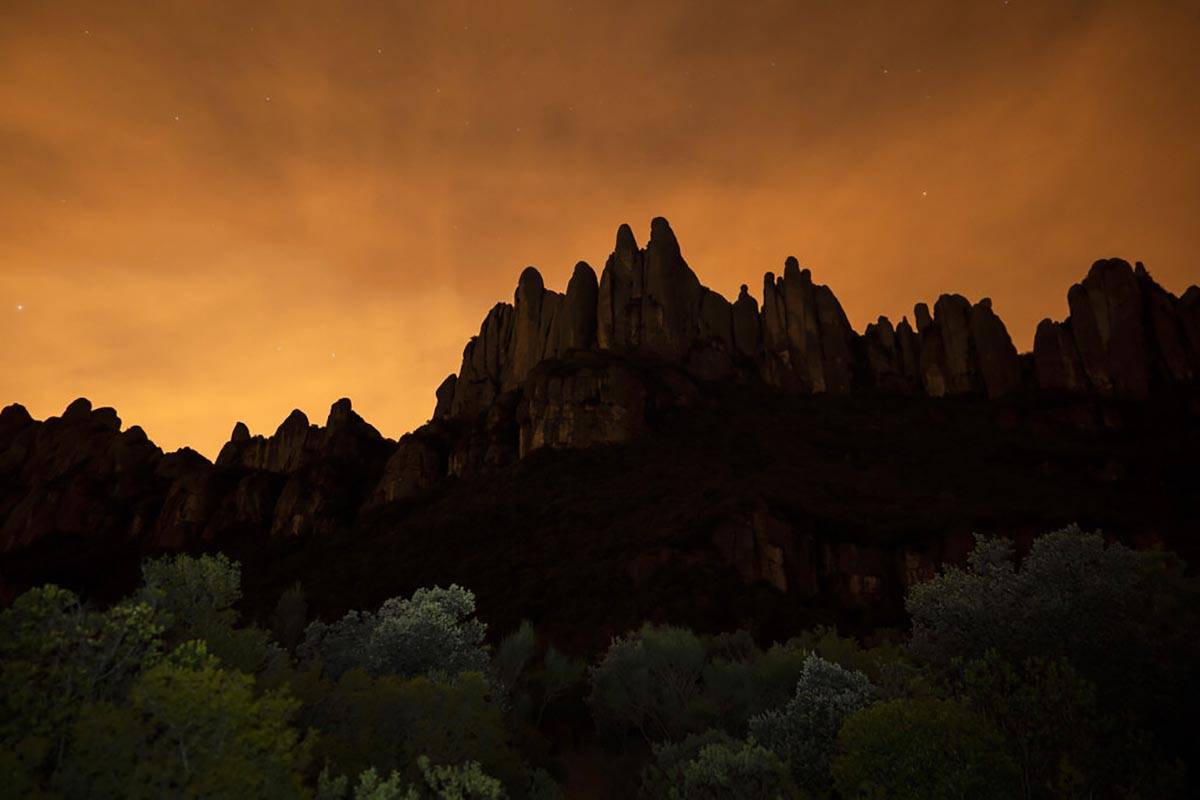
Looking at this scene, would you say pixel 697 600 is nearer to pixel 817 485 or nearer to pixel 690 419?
pixel 817 485

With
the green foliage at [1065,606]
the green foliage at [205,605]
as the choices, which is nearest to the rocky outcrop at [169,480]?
the green foliage at [205,605]

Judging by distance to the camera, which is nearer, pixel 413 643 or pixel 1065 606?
pixel 1065 606

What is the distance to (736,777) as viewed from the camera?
25.8 m

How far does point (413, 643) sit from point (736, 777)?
2388 cm

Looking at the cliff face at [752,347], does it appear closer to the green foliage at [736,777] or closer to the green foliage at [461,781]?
the green foliage at [736,777]

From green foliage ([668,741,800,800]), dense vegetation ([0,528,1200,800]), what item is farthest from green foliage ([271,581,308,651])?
green foliage ([668,741,800,800])

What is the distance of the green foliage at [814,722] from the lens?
2792 cm

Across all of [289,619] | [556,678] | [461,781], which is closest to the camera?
[461,781]

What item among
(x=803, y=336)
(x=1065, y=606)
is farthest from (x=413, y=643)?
(x=803, y=336)

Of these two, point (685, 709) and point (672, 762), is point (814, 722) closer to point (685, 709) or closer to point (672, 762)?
point (672, 762)

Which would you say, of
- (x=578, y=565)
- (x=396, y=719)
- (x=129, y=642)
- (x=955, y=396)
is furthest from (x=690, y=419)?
(x=129, y=642)

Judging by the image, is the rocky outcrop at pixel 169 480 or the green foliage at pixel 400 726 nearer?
the green foliage at pixel 400 726

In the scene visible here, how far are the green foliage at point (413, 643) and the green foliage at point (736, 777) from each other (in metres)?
17.5

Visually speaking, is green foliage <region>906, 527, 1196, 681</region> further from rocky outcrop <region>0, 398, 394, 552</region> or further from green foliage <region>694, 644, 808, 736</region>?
rocky outcrop <region>0, 398, 394, 552</region>
